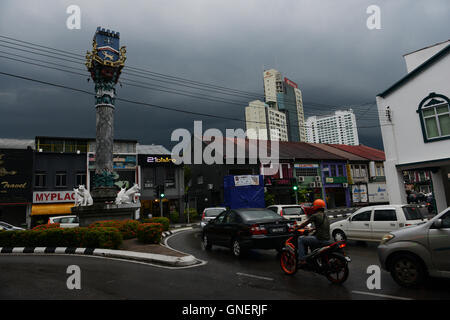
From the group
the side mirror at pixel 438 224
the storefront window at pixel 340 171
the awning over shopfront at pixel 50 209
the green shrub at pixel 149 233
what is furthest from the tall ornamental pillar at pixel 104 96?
the storefront window at pixel 340 171

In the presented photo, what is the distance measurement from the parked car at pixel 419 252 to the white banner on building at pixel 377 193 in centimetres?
2891

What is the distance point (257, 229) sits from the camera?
854cm

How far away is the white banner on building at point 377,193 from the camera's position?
3159 centimetres

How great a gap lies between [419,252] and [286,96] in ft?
479

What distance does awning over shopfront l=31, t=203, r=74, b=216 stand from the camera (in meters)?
27.9

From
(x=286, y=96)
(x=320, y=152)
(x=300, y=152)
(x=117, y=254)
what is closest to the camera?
(x=117, y=254)

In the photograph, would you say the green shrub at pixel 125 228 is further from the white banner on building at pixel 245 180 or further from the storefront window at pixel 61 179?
the storefront window at pixel 61 179

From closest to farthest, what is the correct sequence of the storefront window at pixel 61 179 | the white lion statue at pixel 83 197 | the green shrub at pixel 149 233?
the green shrub at pixel 149 233
the white lion statue at pixel 83 197
the storefront window at pixel 61 179

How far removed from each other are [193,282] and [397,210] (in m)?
7.86

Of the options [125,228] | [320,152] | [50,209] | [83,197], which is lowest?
[125,228]

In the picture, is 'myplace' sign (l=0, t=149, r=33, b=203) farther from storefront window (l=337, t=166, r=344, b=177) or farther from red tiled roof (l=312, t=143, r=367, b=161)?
red tiled roof (l=312, t=143, r=367, b=161)

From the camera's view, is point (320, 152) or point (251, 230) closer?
point (251, 230)

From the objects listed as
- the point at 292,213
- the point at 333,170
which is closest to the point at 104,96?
the point at 292,213

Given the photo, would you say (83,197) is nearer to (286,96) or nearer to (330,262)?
(330,262)
